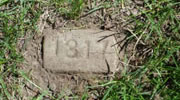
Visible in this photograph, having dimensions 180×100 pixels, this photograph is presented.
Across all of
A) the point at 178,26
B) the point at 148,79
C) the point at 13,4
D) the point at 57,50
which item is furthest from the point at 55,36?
the point at 178,26

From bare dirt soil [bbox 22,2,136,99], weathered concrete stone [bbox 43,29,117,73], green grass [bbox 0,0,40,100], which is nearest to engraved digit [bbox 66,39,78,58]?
weathered concrete stone [bbox 43,29,117,73]

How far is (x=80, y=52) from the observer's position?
2.09 metres

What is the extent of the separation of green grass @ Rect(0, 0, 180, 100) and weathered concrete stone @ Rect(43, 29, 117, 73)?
5.0 inches

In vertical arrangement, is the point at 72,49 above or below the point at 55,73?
above

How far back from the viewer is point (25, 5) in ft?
7.22

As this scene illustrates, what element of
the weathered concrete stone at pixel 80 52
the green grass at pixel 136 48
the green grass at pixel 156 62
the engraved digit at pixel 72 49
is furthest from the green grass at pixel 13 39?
the green grass at pixel 156 62

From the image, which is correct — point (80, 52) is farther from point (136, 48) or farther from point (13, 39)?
point (13, 39)

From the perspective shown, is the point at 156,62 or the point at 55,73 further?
the point at 55,73

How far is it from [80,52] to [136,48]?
387mm

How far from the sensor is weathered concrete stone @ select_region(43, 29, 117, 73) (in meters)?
2.07

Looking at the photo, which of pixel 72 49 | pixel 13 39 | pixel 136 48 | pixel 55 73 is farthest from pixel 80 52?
pixel 13 39

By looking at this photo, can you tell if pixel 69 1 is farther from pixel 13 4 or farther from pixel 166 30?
pixel 166 30

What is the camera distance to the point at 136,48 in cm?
211

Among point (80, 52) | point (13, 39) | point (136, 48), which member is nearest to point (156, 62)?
point (136, 48)
